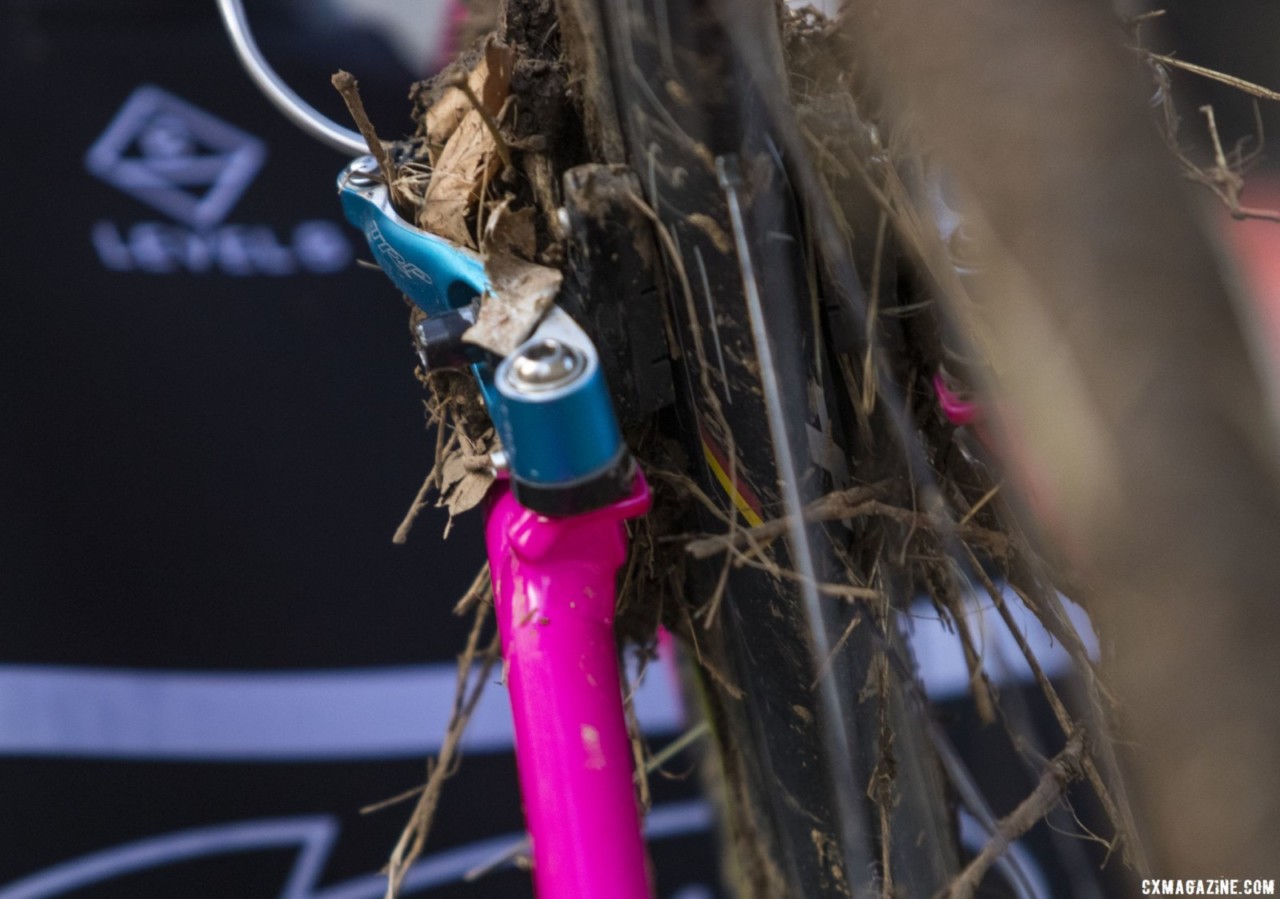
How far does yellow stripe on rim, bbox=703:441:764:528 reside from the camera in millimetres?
412

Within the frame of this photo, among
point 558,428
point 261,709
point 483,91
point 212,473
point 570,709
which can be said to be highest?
point 483,91

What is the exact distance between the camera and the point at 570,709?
16.2 inches

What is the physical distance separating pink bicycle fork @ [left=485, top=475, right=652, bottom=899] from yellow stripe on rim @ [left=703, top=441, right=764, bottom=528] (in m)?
0.04

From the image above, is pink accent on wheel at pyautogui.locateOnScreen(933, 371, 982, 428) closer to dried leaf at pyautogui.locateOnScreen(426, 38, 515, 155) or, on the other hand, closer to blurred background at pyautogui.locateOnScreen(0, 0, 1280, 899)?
dried leaf at pyautogui.locateOnScreen(426, 38, 515, 155)

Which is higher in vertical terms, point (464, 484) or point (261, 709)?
point (464, 484)

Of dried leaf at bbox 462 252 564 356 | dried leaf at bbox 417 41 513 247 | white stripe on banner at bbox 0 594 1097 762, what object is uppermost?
dried leaf at bbox 417 41 513 247

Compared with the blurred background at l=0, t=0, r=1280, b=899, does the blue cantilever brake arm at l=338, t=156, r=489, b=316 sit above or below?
above

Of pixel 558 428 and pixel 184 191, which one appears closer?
pixel 558 428

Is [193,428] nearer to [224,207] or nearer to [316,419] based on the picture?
[316,419]

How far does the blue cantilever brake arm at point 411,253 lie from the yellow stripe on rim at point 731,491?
10cm

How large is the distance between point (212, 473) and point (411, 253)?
77 cm

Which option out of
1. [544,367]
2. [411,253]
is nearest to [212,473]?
[411,253]

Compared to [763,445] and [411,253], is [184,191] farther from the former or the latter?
[763,445]

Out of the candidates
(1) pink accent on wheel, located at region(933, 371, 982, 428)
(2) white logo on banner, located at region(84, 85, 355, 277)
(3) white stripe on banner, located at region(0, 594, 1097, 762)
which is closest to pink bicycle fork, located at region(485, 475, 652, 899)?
(1) pink accent on wheel, located at region(933, 371, 982, 428)
